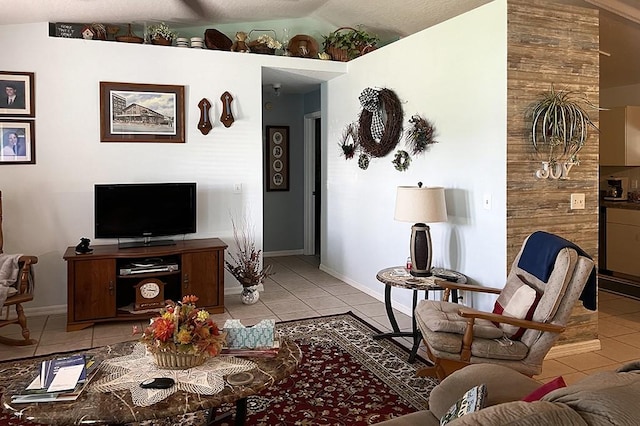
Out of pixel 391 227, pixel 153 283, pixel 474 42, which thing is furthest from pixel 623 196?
pixel 153 283

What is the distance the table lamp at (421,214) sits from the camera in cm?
370

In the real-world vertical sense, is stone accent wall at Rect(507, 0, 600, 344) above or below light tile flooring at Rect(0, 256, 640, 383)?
above

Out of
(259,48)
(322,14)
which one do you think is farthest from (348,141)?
(322,14)

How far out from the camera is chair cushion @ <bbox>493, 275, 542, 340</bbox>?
2885 millimetres

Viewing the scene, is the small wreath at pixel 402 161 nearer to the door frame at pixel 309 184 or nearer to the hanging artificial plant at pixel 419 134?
the hanging artificial plant at pixel 419 134

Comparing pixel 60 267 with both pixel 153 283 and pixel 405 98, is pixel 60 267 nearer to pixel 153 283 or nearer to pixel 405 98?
pixel 153 283

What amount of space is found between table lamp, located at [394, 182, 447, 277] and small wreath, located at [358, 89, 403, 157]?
3.69ft

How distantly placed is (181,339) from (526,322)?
178cm

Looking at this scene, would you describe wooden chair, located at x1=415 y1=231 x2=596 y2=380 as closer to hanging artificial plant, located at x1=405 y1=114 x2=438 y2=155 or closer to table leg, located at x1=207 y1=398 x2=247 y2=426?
table leg, located at x1=207 y1=398 x2=247 y2=426

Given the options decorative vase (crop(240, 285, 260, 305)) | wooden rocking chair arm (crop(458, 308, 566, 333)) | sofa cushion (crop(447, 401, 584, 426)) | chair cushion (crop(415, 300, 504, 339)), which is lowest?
decorative vase (crop(240, 285, 260, 305))

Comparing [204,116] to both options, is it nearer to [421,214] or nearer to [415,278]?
[421,214]

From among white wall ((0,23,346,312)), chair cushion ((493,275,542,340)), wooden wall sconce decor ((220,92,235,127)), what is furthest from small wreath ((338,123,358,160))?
chair cushion ((493,275,542,340))

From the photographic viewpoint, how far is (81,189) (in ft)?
15.9

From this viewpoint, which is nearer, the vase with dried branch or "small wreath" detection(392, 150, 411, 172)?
"small wreath" detection(392, 150, 411, 172)
